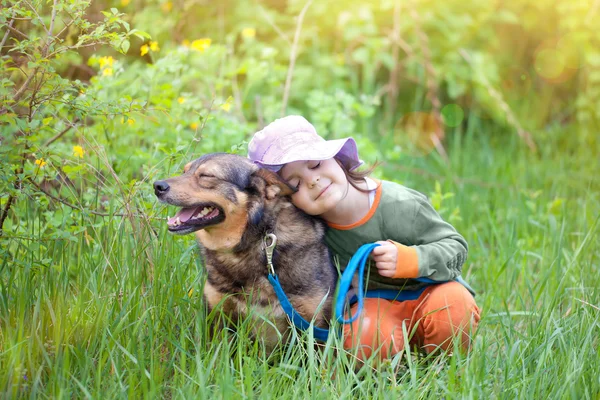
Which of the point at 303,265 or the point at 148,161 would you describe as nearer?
the point at 303,265

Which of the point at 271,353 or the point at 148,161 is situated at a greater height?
the point at 148,161

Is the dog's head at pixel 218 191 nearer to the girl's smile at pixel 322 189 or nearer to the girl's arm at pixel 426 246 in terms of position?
the girl's smile at pixel 322 189

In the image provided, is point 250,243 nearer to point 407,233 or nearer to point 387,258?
point 387,258

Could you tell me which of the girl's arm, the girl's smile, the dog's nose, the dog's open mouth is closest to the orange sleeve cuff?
the girl's arm

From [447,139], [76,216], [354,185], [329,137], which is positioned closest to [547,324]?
[354,185]

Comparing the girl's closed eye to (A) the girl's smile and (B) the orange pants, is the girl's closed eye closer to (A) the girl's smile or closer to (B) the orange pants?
(A) the girl's smile

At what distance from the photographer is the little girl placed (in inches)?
115

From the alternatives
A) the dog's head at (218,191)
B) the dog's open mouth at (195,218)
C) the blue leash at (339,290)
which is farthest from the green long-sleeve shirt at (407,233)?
the dog's open mouth at (195,218)

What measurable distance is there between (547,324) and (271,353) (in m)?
1.23

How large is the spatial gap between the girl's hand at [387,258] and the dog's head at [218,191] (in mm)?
473

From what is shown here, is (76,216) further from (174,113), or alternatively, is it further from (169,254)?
(174,113)

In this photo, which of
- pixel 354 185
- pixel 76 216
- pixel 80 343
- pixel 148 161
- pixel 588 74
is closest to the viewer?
pixel 80 343

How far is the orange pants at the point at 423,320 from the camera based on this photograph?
117 inches

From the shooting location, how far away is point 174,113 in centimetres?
416
